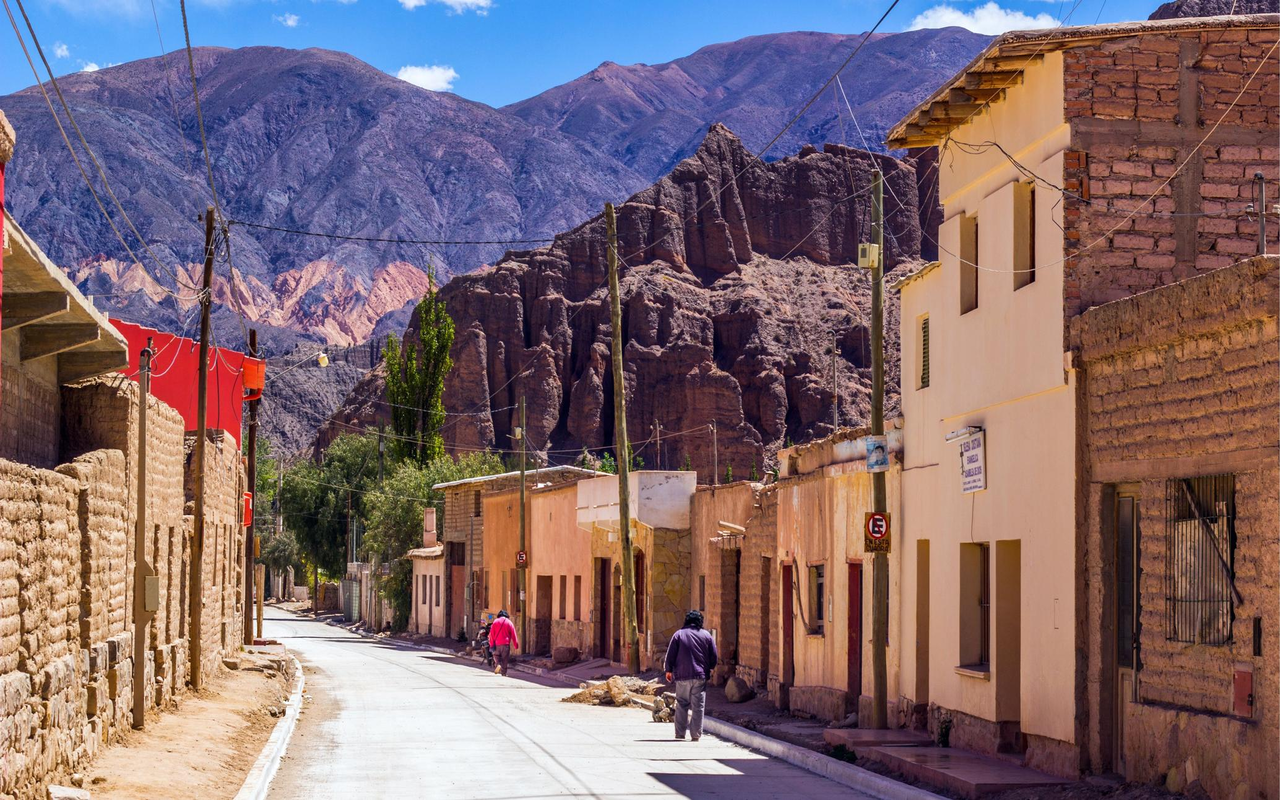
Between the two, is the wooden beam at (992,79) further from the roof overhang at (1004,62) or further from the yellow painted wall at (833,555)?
the yellow painted wall at (833,555)

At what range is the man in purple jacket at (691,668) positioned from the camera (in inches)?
862

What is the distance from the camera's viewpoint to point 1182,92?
1719 cm

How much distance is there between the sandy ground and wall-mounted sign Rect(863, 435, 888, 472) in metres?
9.25

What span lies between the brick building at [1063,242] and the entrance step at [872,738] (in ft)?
2.88

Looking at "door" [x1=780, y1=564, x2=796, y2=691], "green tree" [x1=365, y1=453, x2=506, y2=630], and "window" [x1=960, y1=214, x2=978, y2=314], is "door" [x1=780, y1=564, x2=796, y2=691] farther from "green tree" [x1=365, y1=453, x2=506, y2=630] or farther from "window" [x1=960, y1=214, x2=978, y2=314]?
"green tree" [x1=365, y1=453, x2=506, y2=630]

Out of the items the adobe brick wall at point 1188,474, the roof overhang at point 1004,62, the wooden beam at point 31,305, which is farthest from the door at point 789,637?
the wooden beam at point 31,305

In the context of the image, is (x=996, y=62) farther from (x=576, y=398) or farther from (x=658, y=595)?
(x=576, y=398)

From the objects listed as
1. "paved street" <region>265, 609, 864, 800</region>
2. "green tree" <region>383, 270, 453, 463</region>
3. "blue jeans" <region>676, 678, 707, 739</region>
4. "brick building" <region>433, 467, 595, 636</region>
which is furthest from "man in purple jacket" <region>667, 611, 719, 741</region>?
"green tree" <region>383, 270, 453, 463</region>

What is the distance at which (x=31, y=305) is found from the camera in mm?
17328

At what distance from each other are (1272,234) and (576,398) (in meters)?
114

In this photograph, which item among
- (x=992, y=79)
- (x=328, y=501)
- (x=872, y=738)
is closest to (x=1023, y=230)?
(x=992, y=79)

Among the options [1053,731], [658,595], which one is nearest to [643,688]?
[658,595]

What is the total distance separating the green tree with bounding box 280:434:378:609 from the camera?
101 metres

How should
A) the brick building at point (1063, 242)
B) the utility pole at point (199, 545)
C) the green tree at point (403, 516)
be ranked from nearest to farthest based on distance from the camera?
1. the brick building at point (1063, 242)
2. the utility pole at point (199, 545)
3. the green tree at point (403, 516)
